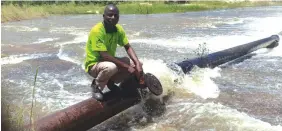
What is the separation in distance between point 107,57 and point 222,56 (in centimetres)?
541

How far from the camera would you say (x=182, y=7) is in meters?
39.8

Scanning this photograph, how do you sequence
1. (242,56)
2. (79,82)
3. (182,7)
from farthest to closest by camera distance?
1. (182,7)
2. (242,56)
3. (79,82)

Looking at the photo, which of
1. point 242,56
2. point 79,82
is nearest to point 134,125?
point 79,82

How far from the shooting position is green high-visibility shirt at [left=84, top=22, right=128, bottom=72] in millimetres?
5195

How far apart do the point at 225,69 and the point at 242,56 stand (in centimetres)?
187

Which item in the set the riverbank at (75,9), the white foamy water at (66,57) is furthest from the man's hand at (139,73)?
the riverbank at (75,9)

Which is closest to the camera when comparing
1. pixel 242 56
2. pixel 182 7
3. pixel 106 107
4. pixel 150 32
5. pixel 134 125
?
pixel 106 107

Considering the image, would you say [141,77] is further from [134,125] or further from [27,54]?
[27,54]

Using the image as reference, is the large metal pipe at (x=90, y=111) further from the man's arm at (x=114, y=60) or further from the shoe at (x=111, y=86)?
the man's arm at (x=114, y=60)

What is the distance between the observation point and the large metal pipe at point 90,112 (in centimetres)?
467

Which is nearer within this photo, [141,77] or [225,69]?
[141,77]

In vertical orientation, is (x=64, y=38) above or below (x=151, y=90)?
below

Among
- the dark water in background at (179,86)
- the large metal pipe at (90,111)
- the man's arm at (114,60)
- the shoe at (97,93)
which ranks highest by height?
the man's arm at (114,60)

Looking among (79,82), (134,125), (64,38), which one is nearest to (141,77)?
(134,125)
